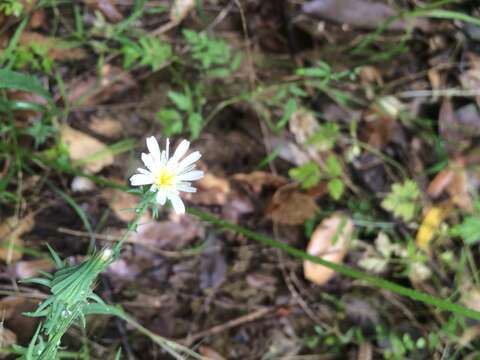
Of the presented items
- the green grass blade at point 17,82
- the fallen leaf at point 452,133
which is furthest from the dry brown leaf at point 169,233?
the fallen leaf at point 452,133

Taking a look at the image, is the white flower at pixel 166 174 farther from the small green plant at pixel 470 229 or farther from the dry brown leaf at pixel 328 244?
the small green plant at pixel 470 229

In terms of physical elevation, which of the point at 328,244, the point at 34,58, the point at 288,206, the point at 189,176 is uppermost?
the point at 34,58

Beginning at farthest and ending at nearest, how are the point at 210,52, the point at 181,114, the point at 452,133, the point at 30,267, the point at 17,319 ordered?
the point at 452,133 < the point at 181,114 < the point at 210,52 < the point at 30,267 < the point at 17,319

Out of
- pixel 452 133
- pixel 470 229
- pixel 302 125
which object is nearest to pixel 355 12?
pixel 302 125

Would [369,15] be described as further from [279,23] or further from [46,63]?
[46,63]

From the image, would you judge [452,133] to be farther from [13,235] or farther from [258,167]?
[13,235]

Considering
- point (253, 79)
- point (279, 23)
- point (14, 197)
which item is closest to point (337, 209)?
point (253, 79)

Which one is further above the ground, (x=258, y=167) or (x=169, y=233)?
(x=258, y=167)

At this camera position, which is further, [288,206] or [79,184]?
[288,206]
